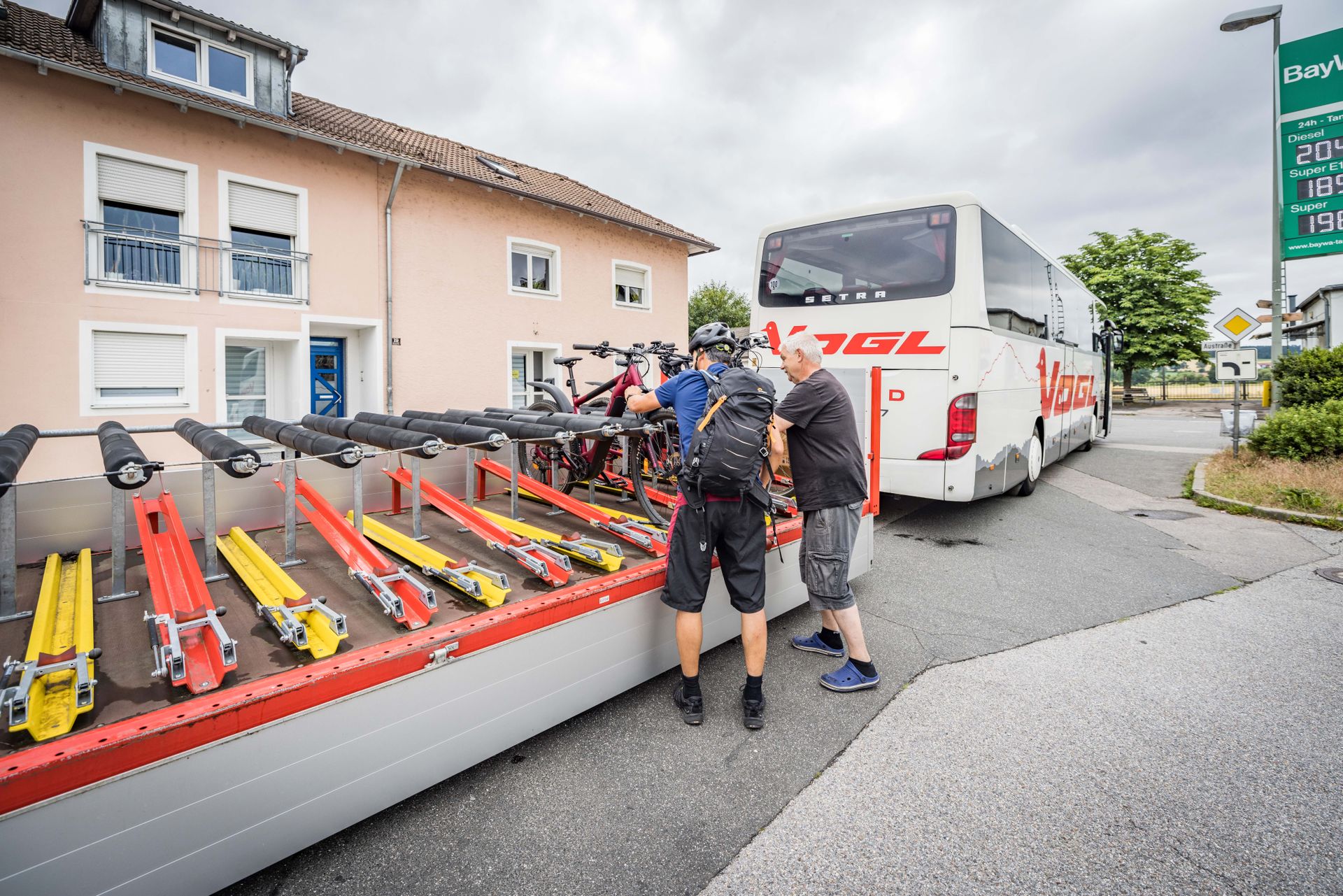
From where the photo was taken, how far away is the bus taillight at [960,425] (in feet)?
20.9

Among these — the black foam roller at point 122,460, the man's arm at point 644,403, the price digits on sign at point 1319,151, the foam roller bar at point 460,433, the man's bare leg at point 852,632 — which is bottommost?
the man's bare leg at point 852,632

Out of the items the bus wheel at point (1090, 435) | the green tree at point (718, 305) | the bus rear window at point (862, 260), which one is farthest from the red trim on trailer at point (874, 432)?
the green tree at point (718, 305)

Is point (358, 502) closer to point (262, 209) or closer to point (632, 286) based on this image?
point (262, 209)

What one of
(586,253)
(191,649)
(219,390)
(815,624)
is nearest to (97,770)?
(191,649)

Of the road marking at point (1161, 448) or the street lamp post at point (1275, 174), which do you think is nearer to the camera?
the street lamp post at point (1275, 174)

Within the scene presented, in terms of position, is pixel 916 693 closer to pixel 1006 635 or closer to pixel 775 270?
pixel 1006 635

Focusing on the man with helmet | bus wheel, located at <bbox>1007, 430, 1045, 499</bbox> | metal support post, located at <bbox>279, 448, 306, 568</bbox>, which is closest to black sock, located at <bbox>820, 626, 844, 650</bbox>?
the man with helmet

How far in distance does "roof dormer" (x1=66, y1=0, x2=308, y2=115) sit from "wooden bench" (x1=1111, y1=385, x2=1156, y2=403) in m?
40.3

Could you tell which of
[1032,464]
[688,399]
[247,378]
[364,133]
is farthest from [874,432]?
[364,133]

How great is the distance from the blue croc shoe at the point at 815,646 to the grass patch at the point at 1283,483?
7.12 metres

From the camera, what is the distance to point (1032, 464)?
29.5 feet

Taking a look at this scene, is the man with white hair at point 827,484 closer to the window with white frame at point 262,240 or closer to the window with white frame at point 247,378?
the window with white frame at point 262,240

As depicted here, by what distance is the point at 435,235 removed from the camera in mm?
13766

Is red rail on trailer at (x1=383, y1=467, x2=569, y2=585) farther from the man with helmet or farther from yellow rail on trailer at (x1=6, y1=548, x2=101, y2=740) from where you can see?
yellow rail on trailer at (x1=6, y1=548, x2=101, y2=740)
